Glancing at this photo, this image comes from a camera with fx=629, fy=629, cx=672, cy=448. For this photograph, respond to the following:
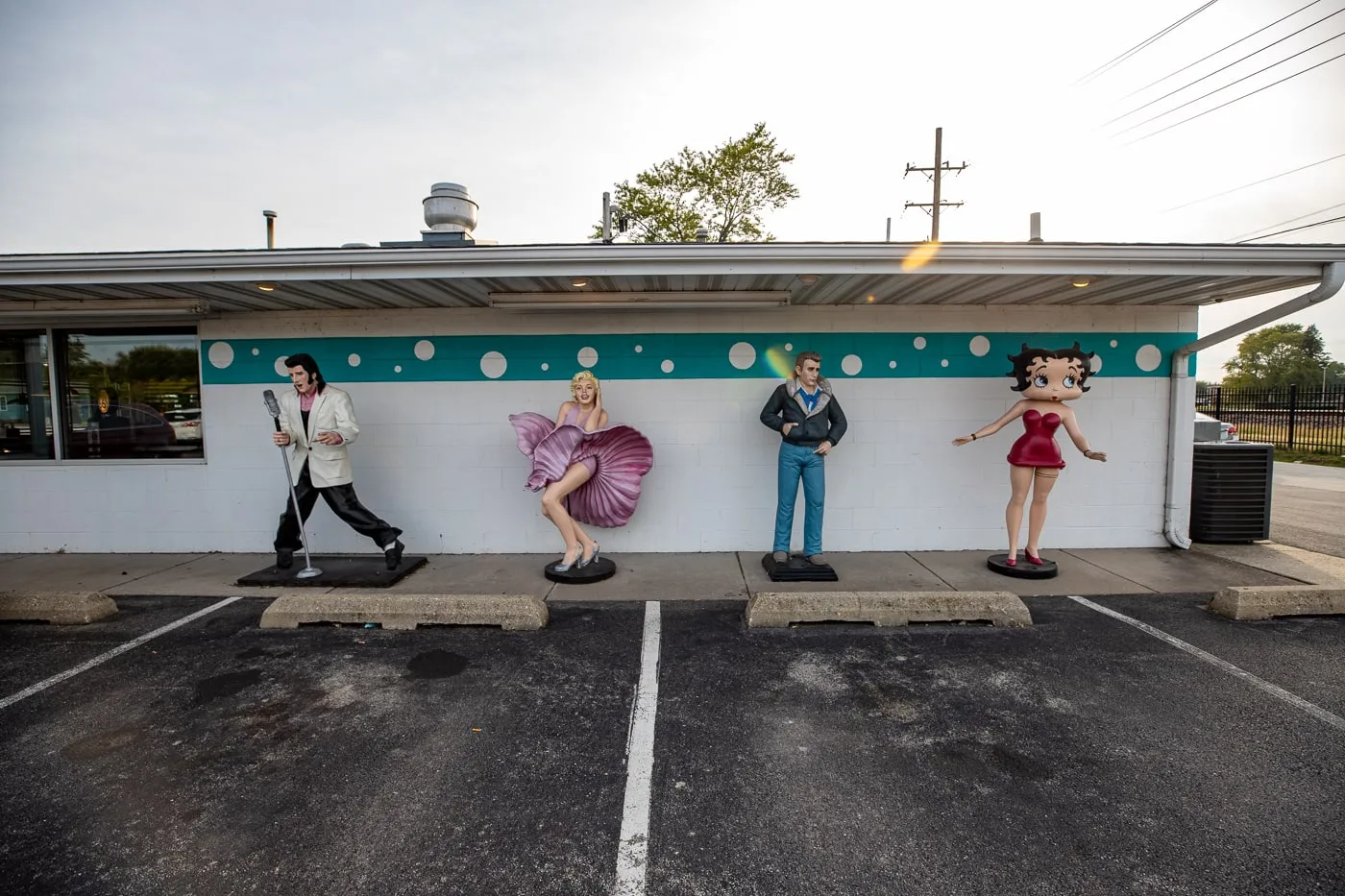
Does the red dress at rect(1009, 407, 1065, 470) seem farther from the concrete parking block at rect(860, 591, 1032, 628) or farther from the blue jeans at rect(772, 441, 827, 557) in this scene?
the blue jeans at rect(772, 441, 827, 557)

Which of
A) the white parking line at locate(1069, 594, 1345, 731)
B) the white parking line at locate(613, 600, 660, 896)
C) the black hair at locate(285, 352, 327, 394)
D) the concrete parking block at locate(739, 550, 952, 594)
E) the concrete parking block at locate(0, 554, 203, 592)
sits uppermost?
the black hair at locate(285, 352, 327, 394)

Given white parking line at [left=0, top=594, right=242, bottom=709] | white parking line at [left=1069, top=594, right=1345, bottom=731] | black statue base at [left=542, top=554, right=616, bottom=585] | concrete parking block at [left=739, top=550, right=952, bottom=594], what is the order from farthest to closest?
black statue base at [left=542, top=554, right=616, bottom=585] < concrete parking block at [left=739, top=550, right=952, bottom=594] < white parking line at [left=0, top=594, right=242, bottom=709] < white parking line at [left=1069, top=594, right=1345, bottom=731]

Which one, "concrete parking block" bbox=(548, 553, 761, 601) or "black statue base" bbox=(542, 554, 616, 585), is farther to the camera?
"black statue base" bbox=(542, 554, 616, 585)

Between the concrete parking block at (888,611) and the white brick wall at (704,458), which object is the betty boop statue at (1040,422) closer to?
the white brick wall at (704,458)

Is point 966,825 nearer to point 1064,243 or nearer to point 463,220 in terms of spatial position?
point 1064,243

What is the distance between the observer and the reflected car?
21.4ft

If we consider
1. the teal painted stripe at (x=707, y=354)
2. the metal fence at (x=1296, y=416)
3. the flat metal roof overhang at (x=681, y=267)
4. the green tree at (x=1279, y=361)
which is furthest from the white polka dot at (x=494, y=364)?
the green tree at (x=1279, y=361)

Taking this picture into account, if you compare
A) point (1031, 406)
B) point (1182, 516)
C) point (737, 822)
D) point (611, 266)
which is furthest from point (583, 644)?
point (1182, 516)

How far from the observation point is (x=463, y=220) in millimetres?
6934

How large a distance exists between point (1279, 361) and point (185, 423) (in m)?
79.9

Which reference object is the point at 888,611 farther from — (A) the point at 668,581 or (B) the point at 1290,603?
(B) the point at 1290,603

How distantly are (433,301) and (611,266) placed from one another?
6.83ft

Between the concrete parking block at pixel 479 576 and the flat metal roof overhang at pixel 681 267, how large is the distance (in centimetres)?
251

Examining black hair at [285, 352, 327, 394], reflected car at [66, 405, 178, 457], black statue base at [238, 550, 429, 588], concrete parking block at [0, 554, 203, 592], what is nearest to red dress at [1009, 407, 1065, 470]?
black statue base at [238, 550, 429, 588]
